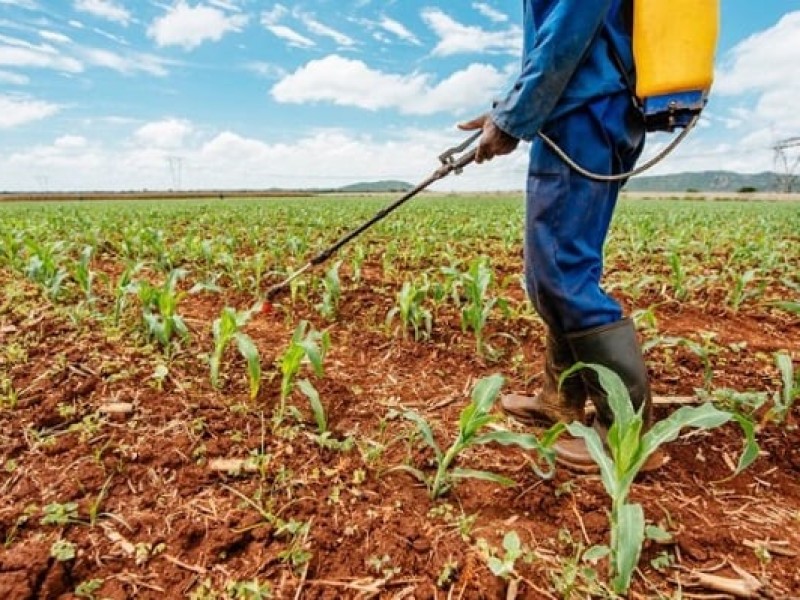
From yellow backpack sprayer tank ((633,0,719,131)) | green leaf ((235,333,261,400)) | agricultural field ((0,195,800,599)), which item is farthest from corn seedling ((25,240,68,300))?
yellow backpack sprayer tank ((633,0,719,131))

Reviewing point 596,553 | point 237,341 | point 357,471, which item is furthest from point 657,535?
point 237,341

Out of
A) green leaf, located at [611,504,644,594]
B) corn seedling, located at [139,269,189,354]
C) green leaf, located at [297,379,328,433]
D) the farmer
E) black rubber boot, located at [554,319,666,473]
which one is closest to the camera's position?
green leaf, located at [611,504,644,594]

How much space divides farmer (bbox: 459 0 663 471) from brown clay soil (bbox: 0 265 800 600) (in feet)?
1.01

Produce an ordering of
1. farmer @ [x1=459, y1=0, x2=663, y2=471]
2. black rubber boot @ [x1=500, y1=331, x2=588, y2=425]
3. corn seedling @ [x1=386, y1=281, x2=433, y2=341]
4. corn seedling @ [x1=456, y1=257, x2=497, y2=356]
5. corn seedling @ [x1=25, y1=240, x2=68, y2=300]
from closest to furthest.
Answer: farmer @ [x1=459, y1=0, x2=663, y2=471] < black rubber boot @ [x1=500, y1=331, x2=588, y2=425] < corn seedling @ [x1=456, y1=257, x2=497, y2=356] < corn seedling @ [x1=386, y1=281, x2=433, y2=341] < corn seedling @ [x1=25, y1=240, x2=68, y2=300]

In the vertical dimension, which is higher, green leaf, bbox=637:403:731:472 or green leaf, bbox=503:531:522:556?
green leaf, bbox=637:403:731:472

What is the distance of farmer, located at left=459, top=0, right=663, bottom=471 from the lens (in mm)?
1596

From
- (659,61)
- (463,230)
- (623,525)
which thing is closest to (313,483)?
(623,525)

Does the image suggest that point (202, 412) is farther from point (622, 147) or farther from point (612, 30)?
point (612, 30)

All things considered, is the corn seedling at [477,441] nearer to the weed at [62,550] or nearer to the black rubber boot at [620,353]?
the black rubber boot at [620,353]

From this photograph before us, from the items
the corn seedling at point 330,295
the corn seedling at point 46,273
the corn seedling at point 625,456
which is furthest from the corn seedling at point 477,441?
the corn seedling at point 46,273

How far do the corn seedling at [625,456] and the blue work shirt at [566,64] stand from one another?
834 mm

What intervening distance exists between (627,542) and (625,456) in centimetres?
22

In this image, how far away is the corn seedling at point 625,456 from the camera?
1.19 m

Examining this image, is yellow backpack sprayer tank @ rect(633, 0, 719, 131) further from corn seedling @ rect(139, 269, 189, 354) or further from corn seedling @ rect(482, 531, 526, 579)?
corn seedling @ rect(139, 269, 189, 354)
